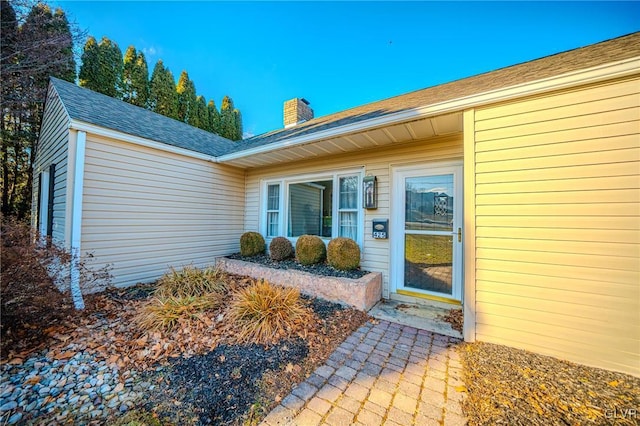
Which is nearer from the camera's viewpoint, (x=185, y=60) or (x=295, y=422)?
(x=295, y=422)

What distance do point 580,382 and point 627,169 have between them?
6.44 feet

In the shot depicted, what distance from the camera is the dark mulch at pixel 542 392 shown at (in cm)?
160

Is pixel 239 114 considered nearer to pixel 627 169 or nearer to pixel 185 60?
pixel 185 60

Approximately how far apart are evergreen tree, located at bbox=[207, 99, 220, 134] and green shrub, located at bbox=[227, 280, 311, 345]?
12794 mm

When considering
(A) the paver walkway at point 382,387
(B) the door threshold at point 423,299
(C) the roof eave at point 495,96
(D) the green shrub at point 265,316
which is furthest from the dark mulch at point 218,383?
(C) the roof eave at point 495,96

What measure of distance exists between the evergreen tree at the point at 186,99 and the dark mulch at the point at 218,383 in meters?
12.9

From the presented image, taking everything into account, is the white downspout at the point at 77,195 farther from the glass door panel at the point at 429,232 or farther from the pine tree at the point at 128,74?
the pine tree at the point at 128,74

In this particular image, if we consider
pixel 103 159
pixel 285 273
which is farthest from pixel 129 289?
pixel 285 273

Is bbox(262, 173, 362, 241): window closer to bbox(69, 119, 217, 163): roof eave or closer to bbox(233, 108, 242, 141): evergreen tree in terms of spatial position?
bbox(69, 119, 217, 163): roof eave

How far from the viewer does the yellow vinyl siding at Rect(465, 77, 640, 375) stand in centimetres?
211

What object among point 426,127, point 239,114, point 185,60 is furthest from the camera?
point 239,114

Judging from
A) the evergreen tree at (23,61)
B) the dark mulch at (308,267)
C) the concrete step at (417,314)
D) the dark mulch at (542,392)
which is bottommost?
the concrete step at (417,314)

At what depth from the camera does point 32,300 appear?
8.05 feet

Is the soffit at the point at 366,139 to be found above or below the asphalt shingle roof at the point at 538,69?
below
